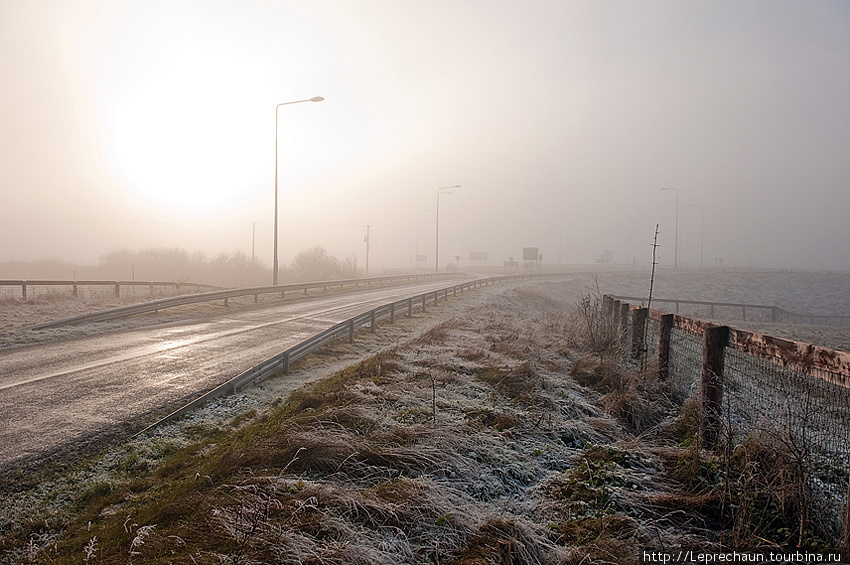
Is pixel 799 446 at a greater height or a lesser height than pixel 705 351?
lesser

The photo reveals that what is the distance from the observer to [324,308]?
21203 mm

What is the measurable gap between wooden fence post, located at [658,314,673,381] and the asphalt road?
7.78 m

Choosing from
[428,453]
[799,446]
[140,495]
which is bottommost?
[140,495]

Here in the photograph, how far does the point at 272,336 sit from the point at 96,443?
776 centimetres

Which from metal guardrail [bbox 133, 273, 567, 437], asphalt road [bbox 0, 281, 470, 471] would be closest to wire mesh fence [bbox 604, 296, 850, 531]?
metal guardrail [bbox 133, 273, 567, 437]

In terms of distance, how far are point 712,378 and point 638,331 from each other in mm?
4428

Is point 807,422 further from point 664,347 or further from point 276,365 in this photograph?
point 276,365

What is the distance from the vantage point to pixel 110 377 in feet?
28.1

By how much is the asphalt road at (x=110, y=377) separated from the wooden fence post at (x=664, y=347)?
778 cm

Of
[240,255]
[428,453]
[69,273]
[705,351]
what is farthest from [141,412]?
[69,273]

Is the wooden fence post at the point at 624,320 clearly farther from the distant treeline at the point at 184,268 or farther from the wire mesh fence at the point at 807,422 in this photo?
the distant treeline at the point at 184,268

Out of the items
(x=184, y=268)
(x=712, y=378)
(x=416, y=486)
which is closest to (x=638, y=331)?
(x=712, y=378)

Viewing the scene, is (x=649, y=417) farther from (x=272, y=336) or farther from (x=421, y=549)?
(x=272, y=336)

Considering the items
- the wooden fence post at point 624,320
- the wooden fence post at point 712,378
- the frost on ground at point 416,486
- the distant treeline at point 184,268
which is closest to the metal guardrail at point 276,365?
the frost on ground at point 416,486
